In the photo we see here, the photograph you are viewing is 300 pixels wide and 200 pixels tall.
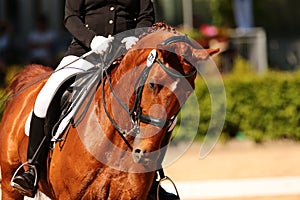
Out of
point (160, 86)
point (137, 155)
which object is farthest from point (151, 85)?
point (137, 155)

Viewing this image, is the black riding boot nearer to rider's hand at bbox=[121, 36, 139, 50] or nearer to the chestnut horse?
the chestnut horse

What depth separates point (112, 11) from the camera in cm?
598

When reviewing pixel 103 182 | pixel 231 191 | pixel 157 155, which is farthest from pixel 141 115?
pixel 231 191

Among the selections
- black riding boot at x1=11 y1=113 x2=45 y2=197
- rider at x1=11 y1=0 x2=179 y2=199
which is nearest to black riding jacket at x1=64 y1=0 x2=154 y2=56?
rider at x1=11 y1=0 x2=179 y2=199

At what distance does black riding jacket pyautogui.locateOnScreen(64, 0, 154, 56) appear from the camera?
235 inches

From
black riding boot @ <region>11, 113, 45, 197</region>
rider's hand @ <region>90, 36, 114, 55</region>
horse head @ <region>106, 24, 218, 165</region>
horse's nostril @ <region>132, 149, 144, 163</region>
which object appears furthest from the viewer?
black riding boot @ <region>11, 113, 45, 197</region>

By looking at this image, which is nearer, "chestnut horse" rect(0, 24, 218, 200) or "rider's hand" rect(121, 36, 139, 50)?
"chestnut horse" rect(0, 24, 218, 200)

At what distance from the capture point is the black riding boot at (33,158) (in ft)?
20.4

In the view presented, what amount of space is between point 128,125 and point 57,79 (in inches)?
40.8

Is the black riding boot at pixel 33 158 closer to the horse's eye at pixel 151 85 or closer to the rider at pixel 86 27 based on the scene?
the rider at pixel 86 27

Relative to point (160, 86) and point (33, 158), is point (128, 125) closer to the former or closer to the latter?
point (160, 86)

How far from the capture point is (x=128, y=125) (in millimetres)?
5285

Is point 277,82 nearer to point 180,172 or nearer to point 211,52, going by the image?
point 180,172

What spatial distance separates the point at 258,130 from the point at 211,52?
920 centimetres
